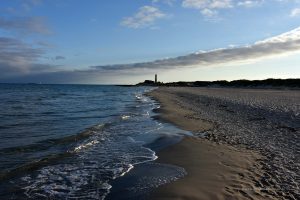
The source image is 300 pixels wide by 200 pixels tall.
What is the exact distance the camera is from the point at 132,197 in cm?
605

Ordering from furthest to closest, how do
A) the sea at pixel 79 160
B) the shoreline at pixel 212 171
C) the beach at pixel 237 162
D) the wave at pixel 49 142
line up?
1. the wave at pixel 49 142
2. the sea at pixel 79 160
3. the beach at pixel 237 162
4. the shoreline at pixel 212 171

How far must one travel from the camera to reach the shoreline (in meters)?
6.16

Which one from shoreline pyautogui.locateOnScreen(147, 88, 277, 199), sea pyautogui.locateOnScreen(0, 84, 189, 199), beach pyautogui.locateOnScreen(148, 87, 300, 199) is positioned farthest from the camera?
sea pyautogui.locateOnScreen(0, 84, 189, 199)

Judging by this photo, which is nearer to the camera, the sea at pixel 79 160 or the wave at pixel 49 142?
the sea at pixel 79 160

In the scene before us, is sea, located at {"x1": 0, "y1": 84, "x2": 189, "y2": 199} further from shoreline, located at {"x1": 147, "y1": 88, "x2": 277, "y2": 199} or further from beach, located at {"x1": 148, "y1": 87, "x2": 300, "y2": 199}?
beach, located at {"x1": 148, "y1": 87, "x2": 300, "y2": 199}

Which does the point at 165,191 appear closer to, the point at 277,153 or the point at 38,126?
the point at 277,153

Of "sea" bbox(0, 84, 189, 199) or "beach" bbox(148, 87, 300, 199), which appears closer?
"beach" bbox(148, 87, 300, 199)

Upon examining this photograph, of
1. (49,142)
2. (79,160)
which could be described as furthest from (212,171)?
(49,142)

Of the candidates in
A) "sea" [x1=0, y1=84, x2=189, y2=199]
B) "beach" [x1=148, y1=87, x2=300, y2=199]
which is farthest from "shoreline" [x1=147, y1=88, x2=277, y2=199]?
"sea" [x1=0, y1=84, x2=189, y2=199]

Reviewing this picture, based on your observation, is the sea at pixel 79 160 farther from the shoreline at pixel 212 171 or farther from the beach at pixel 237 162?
the beach at pixel 237 162

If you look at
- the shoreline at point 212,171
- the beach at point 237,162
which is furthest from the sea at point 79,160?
the beach at point 237,162

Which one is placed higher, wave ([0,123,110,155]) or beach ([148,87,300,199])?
beach ([148,87,300,199])

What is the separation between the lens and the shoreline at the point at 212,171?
616 cm

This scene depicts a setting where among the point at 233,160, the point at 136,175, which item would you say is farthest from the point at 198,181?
the point at 233,160
